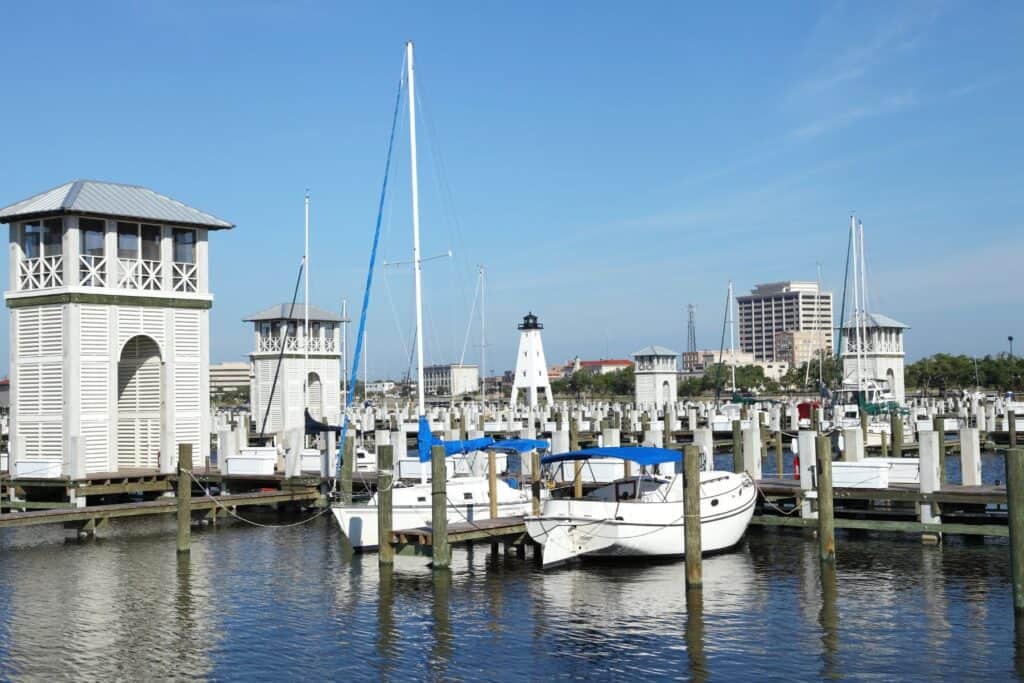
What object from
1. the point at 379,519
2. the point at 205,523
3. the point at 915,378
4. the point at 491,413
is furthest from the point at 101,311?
the point at 915,378

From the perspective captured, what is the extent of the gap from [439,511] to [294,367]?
3918cm

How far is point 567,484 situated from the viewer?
33125 millimetres

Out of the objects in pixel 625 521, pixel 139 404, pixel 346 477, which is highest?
pixel 139 404

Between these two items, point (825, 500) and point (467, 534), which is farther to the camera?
point (467, 534)

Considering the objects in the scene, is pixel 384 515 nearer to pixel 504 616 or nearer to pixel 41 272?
pixel 504 616

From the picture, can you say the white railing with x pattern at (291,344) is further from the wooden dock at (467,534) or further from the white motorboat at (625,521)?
the white motorboat at (625,521)

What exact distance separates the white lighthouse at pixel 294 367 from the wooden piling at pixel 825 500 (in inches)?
1520

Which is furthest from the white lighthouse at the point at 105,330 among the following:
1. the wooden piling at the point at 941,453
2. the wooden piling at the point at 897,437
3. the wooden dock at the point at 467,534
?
the wooden piling at the point at 897,437

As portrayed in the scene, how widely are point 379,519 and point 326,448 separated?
13.4 m

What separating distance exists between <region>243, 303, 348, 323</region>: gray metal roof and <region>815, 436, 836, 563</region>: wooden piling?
41.0 meters

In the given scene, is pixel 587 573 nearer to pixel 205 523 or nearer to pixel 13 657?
pixel 13 657

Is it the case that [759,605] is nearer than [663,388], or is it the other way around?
[759,605]

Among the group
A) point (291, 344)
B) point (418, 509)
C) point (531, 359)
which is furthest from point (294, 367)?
point (418, 509)

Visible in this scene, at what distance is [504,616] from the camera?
21.9m
